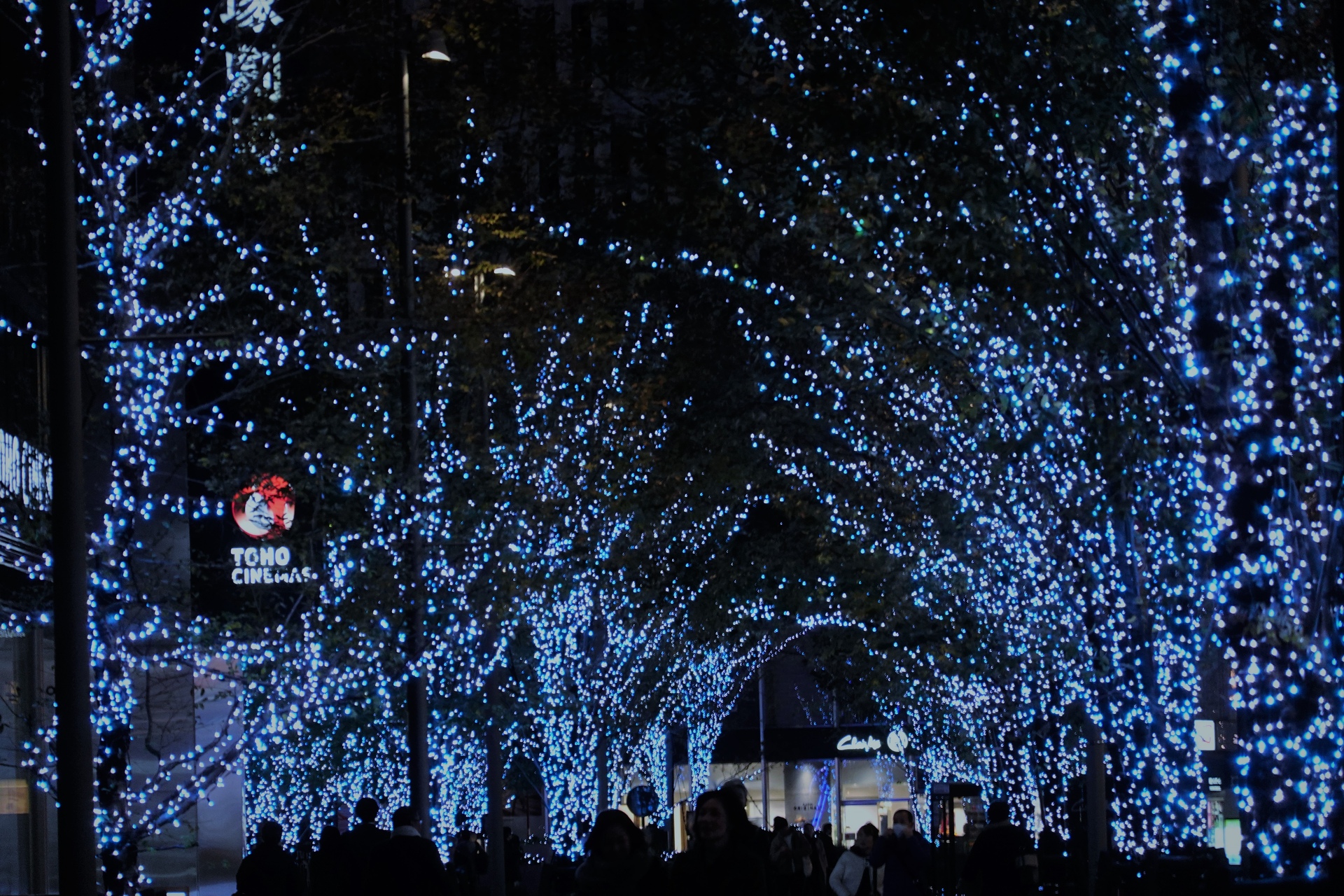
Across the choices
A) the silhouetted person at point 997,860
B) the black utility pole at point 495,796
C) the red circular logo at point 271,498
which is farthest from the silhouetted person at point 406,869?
the black utility pole at point 495,796

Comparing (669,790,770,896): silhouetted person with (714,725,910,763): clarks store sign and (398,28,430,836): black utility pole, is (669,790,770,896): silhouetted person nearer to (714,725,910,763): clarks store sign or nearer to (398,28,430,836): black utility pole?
(398,28,430,836): black utility pole

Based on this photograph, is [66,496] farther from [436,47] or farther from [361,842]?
[436,47]

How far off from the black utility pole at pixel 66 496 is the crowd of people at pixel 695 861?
248 centimetres

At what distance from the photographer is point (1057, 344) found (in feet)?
47.3

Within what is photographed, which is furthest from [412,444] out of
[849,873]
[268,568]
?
[268,568]

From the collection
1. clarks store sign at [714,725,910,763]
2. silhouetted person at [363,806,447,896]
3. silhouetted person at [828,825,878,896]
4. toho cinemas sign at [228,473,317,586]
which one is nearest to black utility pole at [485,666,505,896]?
toho cinemas sign at [228,473,317,586]

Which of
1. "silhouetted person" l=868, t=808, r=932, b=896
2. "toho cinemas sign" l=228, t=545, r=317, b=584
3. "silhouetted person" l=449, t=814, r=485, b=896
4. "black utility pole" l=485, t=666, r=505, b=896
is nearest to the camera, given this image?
"silhouetted person" l=868, t=808, r=932, b=896

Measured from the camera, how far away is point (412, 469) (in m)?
17.9

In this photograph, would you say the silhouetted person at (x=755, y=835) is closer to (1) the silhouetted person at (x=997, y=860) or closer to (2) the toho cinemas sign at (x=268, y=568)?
(1) the silhouetted person at (x=997, y=860)

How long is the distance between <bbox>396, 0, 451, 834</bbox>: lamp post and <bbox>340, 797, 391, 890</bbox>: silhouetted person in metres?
1.92

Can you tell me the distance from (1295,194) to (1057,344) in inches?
117

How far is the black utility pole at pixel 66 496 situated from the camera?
9102 mm

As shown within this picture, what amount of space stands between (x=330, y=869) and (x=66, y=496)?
6.46 metres

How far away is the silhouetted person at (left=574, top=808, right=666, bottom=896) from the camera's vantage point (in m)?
8.84
